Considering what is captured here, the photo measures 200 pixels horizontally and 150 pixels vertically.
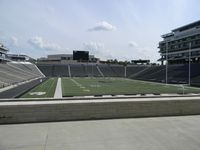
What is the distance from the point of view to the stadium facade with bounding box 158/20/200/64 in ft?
260

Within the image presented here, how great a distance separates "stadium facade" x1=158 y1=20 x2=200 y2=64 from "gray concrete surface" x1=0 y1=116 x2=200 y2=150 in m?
68.7

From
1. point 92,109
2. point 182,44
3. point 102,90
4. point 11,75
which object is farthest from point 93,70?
point 92,109

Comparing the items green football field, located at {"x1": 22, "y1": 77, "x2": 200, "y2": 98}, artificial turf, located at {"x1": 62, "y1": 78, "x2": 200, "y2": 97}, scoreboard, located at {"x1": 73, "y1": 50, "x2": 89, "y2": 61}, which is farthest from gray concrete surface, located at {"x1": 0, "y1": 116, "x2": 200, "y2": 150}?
scoreboard, located at {"x1": 73, "y1": 50, "x2": 89, "y2": 61}

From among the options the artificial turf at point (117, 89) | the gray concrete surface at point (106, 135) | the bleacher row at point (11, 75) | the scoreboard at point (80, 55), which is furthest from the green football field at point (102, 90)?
the scoreboard at point (80, 55)

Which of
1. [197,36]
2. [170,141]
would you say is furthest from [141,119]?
[197,36]

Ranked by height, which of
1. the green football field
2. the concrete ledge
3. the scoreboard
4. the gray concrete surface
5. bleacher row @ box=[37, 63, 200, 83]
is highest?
the scoreboard

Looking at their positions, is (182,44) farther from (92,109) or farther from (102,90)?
(92,109)

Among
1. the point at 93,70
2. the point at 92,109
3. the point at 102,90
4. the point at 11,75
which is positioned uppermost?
the point at 93,70

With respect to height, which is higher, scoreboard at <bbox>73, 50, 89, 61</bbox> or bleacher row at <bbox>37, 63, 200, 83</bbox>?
scoreboard at <bbox>73, 50, 89, 61</bbox>

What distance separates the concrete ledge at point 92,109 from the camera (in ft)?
26.6

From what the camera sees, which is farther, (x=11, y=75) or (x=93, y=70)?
(x=93, y=70)

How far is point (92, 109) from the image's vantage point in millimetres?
8617

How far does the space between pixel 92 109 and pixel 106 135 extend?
1.97 meters

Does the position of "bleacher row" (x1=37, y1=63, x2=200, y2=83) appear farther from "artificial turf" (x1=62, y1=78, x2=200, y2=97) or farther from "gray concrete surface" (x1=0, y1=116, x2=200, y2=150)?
"gray concrete surface" (x1=0, y1=116, x2=200, y2=150)
